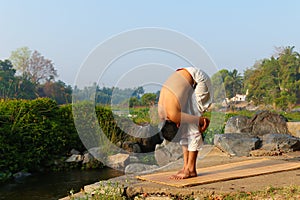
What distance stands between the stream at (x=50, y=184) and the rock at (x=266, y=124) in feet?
9.74

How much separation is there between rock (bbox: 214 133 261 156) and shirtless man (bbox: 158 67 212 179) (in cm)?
274

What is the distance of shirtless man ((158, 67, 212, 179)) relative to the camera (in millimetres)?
3854

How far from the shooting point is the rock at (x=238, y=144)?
21.4ft

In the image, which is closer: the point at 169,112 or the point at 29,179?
the point at 169,112

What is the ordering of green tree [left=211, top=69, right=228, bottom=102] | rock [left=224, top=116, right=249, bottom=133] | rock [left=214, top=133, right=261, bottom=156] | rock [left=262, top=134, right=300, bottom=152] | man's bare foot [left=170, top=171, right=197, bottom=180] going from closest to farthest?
1. man's bare foot [left=170, top=171, right=197, bottom=180]
2. green tree [left=211, top=69, right=228, bottom=102]
3. rock [left=262, top=134, right=300, bottom=152]
4. rock [left=214, top=133, right=261, bottom=156]
5. rock [left=224, top=116, right=249, bottom=133]

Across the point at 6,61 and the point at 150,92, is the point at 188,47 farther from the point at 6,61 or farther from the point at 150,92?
the point at 6,61

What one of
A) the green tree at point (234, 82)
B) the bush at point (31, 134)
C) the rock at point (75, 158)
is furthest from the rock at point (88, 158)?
the green tree at point (234, 82)

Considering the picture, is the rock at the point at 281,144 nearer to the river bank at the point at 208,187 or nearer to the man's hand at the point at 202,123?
the river bank at the point at 208,187

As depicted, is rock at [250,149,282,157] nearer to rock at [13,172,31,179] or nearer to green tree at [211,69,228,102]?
green tree at [211,69,228,102]

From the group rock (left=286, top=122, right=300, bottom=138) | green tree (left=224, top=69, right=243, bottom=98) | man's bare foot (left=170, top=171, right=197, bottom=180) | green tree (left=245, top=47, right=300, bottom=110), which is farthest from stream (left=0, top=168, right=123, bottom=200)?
green tree (left=224, top=69, right=243, bottom=98)

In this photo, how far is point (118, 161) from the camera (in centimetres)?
780

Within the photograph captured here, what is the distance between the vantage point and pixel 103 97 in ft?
19.0

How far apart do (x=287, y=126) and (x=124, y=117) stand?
451 cm

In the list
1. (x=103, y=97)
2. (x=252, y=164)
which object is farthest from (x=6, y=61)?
(x=252, y=164)
